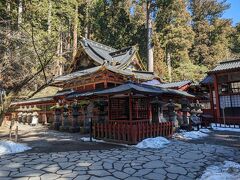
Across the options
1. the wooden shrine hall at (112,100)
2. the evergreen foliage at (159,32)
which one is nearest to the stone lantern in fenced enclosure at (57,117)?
the wooden shrine hall at (112,100)

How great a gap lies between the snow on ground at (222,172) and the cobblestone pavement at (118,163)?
234 millimetres

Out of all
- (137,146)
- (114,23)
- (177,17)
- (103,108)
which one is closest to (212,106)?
(103,108)

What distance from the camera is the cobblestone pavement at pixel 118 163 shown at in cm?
599

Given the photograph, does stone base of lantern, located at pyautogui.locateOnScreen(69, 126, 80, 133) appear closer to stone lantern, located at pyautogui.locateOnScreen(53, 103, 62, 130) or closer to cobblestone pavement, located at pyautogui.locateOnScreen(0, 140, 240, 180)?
stone lantern, located at pyautogui.locateOnScreen(53, 103, 62, 130)

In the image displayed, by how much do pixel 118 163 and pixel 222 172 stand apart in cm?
299

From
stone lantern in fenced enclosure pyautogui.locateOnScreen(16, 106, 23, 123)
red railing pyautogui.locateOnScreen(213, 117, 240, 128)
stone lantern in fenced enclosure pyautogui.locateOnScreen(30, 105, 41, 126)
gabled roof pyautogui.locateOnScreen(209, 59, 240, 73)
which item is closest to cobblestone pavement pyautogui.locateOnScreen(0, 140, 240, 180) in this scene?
red railing pyautogui.locateOnScreen(213, 117, 240, 128)

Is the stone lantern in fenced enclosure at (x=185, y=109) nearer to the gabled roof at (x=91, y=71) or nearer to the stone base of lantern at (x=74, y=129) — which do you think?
the gabled roof at (x=91, y=71)

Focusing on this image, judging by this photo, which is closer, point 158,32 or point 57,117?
point 57,117

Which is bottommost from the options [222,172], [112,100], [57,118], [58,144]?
[222,172]

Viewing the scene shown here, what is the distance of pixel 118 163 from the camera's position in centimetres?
714

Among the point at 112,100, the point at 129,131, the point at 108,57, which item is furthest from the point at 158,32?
the point at 129,131

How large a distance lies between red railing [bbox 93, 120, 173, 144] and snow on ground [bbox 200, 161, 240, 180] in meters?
4.52

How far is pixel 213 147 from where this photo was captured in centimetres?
962

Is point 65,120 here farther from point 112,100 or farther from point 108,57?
point 108,57
